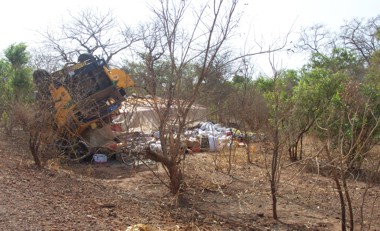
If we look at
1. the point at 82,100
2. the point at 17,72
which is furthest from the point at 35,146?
the point at 17,72

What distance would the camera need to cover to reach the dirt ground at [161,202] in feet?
16.6

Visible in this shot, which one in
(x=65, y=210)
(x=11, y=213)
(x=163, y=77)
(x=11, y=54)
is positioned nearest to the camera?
(x=11, y=213)

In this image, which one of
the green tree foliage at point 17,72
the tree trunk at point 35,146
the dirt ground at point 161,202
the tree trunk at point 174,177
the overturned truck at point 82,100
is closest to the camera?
the dirt ground at point 161,202

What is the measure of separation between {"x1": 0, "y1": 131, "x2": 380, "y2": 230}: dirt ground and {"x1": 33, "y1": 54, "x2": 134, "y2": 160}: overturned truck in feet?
3.27

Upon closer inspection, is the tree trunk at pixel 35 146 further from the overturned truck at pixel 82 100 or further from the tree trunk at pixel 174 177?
the tree trunk at pixel 174 177

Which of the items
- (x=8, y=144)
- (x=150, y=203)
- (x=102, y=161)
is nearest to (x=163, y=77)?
(x=150, y=203)

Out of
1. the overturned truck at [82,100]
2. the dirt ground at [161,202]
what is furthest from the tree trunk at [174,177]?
the overturned truck at [82,100]

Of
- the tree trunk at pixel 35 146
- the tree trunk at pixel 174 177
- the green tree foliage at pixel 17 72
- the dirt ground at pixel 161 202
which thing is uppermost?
the green tree foliage at pixel 17 72

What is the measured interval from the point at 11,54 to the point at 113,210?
44.2 ft

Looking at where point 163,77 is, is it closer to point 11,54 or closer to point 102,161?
point 102,161

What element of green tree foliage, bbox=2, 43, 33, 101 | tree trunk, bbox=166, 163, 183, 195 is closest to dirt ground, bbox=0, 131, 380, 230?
tree trunk, bbox=166, 163, 183, 195

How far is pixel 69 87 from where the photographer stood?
9.64 metres

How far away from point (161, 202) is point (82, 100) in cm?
370

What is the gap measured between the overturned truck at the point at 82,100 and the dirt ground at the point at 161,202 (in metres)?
1.00
